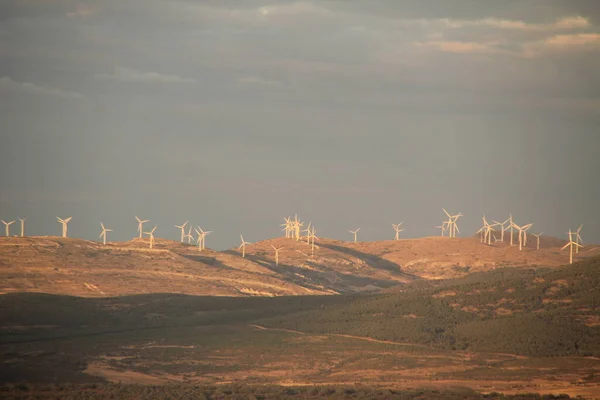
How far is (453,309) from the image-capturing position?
178250 mm

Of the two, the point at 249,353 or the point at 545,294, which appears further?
the point at 545,294

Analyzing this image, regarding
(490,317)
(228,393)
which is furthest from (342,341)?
(228,393)

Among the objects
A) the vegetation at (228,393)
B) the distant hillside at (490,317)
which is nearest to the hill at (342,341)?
the distant hillside at (490,317)

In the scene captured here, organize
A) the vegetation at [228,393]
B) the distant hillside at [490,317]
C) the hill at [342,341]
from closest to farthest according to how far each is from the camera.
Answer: the vegetation at [228,393] < the hill at [342,341] < the distant hillside at [490,317]

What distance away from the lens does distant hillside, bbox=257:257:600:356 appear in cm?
15162

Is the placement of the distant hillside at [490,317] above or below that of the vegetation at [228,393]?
above

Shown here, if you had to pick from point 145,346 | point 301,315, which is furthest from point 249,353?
point 301,315

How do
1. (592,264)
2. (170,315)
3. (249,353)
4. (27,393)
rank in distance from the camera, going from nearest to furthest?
(27,393) → (249,353) → (592,264) → (170,315)

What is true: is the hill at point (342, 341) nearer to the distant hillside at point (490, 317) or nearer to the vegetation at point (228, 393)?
the distant hillside at point (490, 317)

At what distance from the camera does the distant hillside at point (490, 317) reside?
497ft

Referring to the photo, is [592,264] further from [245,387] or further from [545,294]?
[245,387]

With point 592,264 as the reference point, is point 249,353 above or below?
below

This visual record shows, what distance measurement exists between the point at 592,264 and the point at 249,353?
69.7m

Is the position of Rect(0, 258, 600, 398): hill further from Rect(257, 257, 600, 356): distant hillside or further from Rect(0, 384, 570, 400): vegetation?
Rect(0, 384, 570, 400): vegetation
